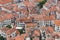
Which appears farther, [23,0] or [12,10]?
[23,0]

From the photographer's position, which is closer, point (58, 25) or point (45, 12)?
point (58, 25)

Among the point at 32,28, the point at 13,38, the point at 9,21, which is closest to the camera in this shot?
the point at 13,38

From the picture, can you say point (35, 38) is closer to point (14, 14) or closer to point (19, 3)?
point (14, 14)

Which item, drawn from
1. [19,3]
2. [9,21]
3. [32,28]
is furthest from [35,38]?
[19,3]

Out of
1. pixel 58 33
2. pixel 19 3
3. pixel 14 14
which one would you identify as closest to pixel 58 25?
pixel 58 33

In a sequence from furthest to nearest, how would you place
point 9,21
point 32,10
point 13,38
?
1. point 32,10
2. point 9,21
3. point 13,38

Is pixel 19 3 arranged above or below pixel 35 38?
above

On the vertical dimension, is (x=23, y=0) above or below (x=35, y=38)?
above

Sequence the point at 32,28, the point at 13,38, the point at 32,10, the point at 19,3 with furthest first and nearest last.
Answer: the point at 19,3 → the point at 32,10 → the point at 32,28 → the point at 13,38

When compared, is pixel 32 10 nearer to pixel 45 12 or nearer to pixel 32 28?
pixel 45 12
